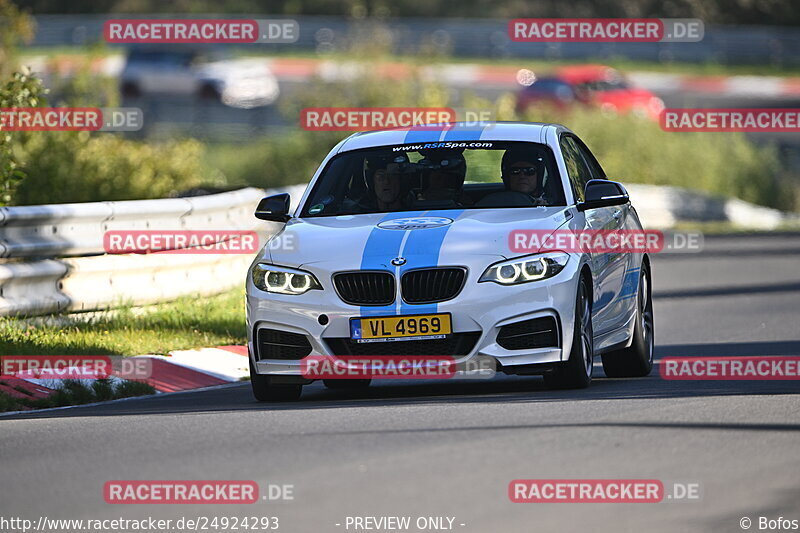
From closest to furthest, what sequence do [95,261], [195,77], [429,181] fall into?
[429,181] → [95,261] → [195,77]

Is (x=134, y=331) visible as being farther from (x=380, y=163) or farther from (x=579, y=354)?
(x=579, y=354)

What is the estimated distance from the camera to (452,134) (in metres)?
11.5

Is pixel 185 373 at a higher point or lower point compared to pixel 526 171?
lower

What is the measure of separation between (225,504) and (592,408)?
9.39 feet

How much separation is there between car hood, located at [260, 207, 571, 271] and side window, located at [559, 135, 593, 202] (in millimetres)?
590

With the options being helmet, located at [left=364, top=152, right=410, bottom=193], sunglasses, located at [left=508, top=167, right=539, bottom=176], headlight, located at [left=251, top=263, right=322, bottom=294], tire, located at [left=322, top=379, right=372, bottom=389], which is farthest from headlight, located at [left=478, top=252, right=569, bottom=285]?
tire, located at [left=322, top=379, right=372, bottom=389]

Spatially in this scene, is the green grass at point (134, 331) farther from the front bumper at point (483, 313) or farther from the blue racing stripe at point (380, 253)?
the blue racing stripe at point (380, 253)

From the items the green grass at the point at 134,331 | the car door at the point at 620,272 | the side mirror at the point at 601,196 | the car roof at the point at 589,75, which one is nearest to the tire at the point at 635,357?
the car door at the point at 620,272

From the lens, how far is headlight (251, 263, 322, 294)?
398 inches

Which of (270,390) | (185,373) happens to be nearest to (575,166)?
(270,390)

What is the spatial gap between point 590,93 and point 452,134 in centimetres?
3534

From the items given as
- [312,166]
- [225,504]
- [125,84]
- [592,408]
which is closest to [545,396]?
[592,408]

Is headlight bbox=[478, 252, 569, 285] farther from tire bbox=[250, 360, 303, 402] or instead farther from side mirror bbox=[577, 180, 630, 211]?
tire bbox=[250, 360, 303, 402]

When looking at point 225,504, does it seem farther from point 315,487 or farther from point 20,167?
point 20,167
